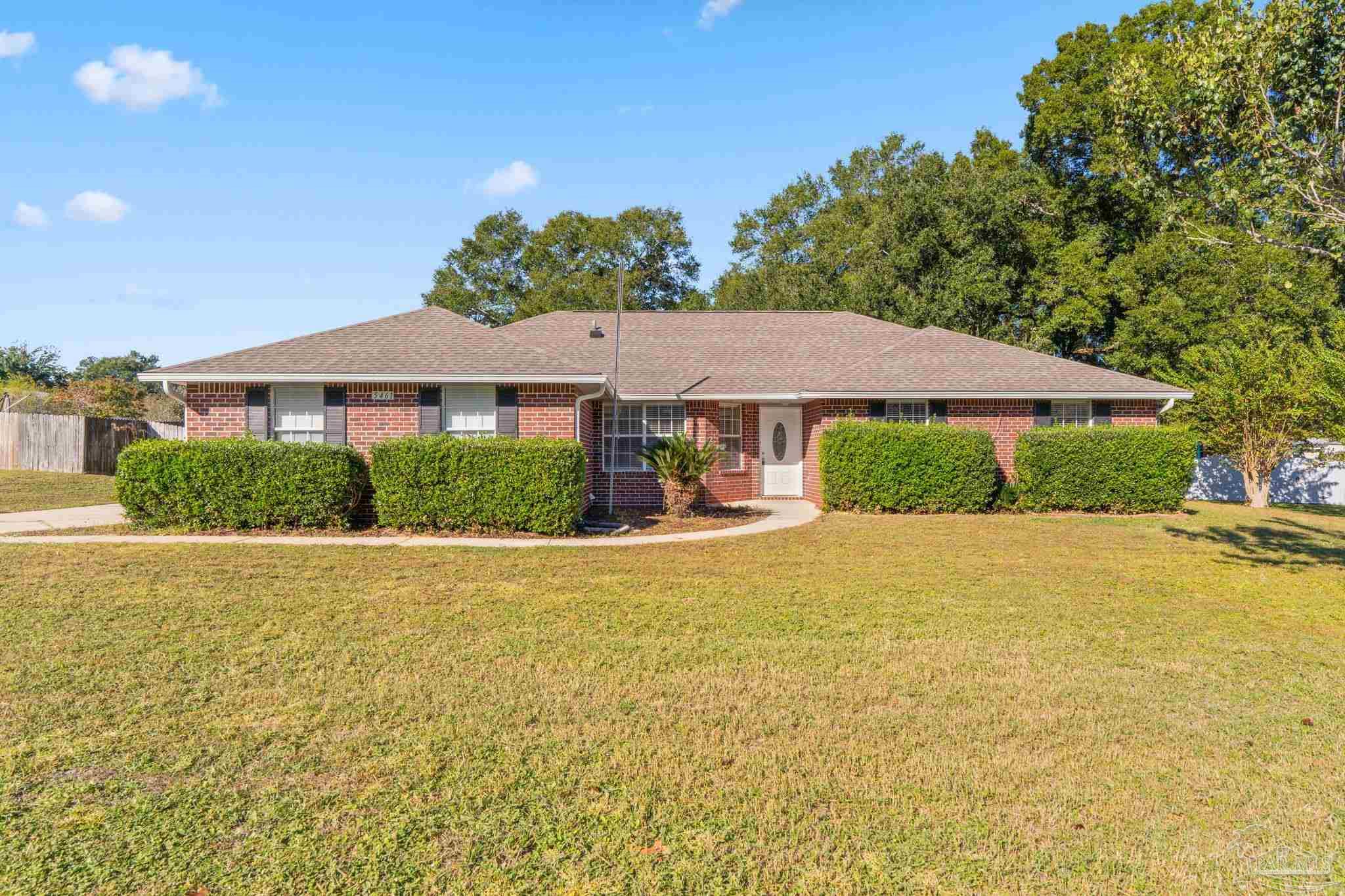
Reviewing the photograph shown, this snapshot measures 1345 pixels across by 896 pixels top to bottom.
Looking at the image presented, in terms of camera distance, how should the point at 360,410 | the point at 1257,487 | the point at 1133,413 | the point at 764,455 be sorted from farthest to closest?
the point at 1257,487 → the point at 764,455 → the point at 1133,413 → the point at 360,410

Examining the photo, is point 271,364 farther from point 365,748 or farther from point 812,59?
point 812,59

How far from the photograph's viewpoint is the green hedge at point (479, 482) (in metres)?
11.6

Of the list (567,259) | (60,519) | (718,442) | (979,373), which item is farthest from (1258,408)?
(567,259)

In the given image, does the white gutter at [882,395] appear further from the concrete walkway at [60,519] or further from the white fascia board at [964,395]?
the concrete walkway at [60,519]

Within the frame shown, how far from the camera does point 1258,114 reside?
8391 millimetres

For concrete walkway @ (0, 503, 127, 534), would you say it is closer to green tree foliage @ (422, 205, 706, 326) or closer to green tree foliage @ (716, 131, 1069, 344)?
green tree foliage @ (716, 131, 1069, 344)

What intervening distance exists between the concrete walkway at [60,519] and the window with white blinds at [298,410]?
2.97 meters

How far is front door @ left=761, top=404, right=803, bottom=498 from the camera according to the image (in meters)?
18.2

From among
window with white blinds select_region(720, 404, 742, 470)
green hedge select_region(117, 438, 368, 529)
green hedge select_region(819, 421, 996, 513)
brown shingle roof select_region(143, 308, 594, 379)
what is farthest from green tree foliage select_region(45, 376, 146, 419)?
green hedge select_region(819, 421, 996, 513)

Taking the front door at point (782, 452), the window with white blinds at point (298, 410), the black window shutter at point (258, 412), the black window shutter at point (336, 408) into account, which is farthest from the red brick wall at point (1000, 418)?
the black window shutter at point (258, 412)

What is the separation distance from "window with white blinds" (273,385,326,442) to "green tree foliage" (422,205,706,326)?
92.2 ft

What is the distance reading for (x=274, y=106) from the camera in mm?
13578

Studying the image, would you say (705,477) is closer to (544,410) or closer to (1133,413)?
(544,410)

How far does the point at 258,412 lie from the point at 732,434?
982 cm
